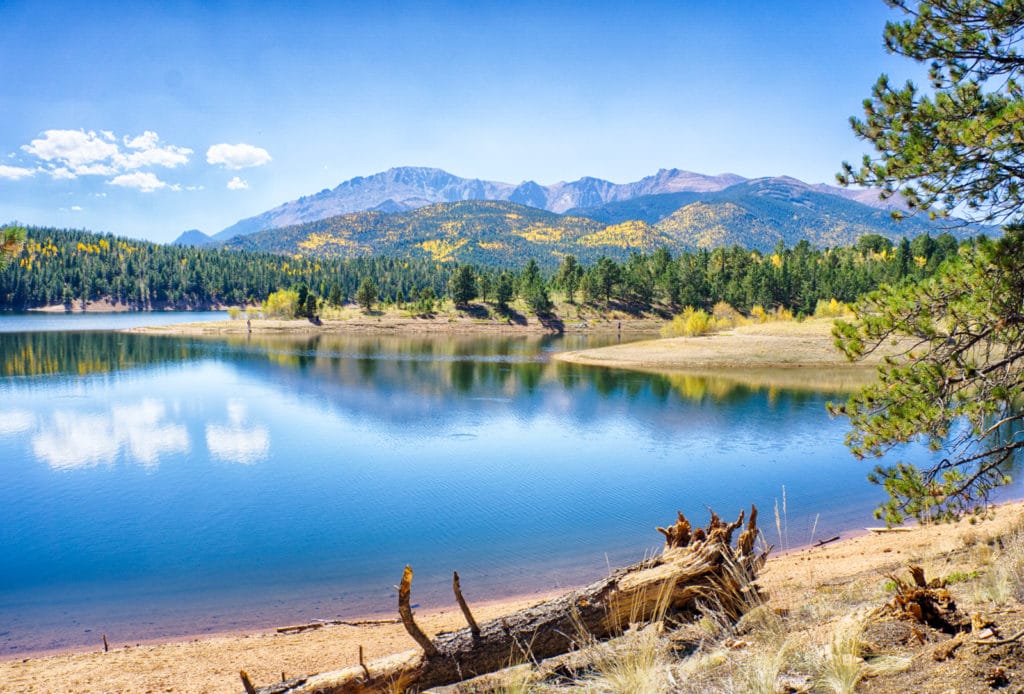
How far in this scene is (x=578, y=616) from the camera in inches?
265

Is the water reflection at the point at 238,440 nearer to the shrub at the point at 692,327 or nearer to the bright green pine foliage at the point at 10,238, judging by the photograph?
the bright green pine foliage at the point at 10,238

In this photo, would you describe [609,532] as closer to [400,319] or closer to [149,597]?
[149,597]

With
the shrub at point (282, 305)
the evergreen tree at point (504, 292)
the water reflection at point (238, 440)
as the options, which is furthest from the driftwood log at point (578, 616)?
the shrub at point (282, 305)

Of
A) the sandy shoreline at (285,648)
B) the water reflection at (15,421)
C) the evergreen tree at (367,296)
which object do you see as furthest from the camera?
the evergreen tree at (367,296)

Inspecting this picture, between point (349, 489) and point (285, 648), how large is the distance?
10.5 metres

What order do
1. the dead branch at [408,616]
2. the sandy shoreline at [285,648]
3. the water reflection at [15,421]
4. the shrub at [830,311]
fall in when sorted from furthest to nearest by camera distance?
the shrub at [830,311] < the water reflection at [15,421] < the sandy shoreline at [285,648] < the dead branch at [408,616]

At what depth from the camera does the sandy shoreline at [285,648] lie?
8656 mm

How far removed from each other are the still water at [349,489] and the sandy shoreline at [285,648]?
39.8 inches

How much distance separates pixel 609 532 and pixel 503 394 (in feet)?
80.4

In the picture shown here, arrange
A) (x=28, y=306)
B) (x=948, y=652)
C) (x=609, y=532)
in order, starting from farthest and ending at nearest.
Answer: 1. (x=28, y=306)
2. (x=609, y=532)
3. (x=948, y=652)

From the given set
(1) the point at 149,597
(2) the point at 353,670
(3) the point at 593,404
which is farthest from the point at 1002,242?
(3) the point at 593,404

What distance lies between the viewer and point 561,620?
22.3 feet

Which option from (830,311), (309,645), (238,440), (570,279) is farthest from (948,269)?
(570,279)

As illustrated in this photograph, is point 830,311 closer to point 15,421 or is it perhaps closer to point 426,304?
point 426,304
